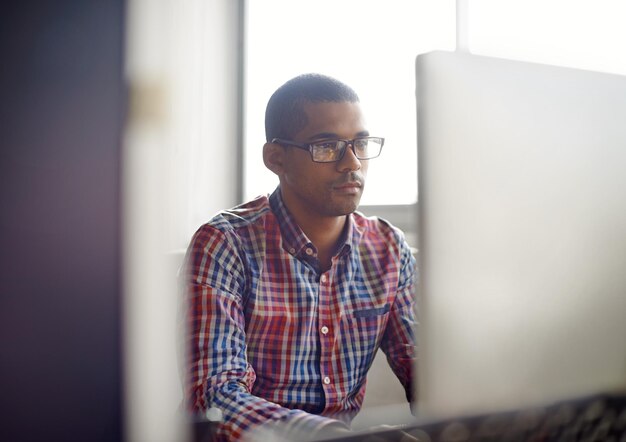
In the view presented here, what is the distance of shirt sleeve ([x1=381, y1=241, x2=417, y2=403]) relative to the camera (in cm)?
103

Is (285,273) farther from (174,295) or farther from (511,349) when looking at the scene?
(174,295)

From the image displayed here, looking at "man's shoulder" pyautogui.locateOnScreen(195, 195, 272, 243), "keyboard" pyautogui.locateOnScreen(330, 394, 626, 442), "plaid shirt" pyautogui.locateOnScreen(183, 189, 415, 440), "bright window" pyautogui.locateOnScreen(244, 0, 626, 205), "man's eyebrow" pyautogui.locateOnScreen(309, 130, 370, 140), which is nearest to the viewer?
"keyboard" pyautogui.locateOnScreen(330, 394, 626, 442)

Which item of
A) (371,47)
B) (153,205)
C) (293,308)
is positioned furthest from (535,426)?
(371,47)

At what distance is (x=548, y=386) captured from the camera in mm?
434

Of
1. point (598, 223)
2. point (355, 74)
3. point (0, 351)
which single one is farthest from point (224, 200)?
point (0, 351)

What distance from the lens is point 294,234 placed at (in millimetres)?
1065

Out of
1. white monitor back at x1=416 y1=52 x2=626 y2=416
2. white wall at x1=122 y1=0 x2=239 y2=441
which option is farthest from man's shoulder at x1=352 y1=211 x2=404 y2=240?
white wall at x1=122 y1=0 x2=239 y2=441

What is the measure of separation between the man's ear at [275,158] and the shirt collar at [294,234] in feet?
0.24

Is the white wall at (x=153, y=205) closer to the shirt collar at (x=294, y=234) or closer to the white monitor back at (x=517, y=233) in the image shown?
the white monitor back at (x=517, y=233)

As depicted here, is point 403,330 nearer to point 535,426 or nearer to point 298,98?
point 298,98

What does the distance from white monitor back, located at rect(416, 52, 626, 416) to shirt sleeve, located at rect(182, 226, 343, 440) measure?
0.21 m

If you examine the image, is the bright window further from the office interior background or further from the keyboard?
the office interior background

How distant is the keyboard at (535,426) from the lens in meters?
0.38

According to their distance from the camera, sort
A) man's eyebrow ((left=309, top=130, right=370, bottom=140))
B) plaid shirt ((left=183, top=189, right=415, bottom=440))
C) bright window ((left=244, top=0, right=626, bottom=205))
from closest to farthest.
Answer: plaid shirt ((left=183, top=189, right=415, bottom=440)) < man's eyebrow ((left=309, top=130, right=370, bottom=140)) < bright window ((left=244, top=0, right=626, bottom=205))
